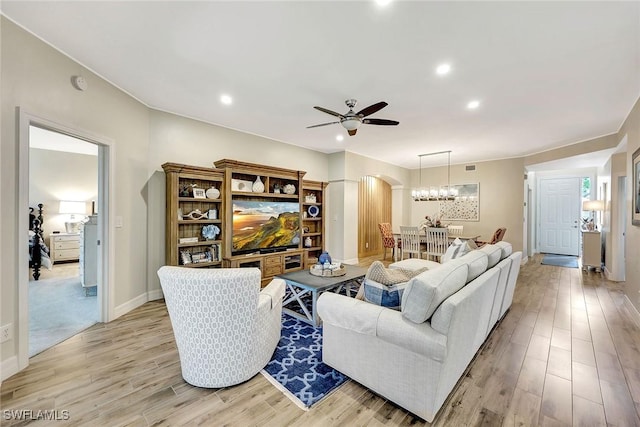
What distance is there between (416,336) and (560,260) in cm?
795

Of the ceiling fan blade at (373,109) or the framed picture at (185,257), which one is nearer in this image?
the ceiling fan blade at (373,109)

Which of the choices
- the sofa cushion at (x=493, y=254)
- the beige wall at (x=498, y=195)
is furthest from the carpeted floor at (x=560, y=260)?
the sofa cushion at (x=493, y=254)

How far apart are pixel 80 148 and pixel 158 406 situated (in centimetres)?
687

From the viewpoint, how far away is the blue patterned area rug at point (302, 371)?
6.37ft

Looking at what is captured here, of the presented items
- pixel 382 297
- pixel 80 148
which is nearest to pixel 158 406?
pixel 382 297

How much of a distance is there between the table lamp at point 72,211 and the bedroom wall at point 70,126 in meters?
4.44

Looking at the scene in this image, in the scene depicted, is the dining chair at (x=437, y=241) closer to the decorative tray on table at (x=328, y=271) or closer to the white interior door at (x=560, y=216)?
the decorative tray on table at (x=328, y=271)

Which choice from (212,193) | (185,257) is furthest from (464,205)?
(185,257)

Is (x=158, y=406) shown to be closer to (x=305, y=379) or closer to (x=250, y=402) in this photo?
(x=250, y=402)

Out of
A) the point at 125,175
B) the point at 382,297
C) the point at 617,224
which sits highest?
the point at 125,175

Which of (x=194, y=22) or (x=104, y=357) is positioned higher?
(x=194, y=22)

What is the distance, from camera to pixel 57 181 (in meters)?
6.29

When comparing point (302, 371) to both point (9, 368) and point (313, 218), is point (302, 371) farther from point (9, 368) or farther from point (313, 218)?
point (313, 218)

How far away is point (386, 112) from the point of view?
379 cm
